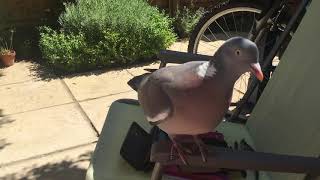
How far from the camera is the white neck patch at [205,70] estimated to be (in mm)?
1700

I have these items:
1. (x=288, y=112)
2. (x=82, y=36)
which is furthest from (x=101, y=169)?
(x=82, y=36)

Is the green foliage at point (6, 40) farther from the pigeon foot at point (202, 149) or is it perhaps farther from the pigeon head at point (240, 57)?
the pigeon head at point (240, 57)

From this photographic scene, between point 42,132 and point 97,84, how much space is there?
1.15m

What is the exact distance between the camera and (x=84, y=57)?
5.21m

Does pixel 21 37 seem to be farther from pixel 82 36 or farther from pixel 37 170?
pixel 37 170

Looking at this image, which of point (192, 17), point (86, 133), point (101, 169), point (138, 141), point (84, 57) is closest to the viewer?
point (101, 169)

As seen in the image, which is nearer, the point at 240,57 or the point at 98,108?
the point at 240,57

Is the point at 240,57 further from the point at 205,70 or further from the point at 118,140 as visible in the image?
the point at 118,140

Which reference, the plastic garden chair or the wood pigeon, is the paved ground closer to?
the plastic garden chair

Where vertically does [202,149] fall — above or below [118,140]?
above

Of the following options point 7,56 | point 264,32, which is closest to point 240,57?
point 264,32

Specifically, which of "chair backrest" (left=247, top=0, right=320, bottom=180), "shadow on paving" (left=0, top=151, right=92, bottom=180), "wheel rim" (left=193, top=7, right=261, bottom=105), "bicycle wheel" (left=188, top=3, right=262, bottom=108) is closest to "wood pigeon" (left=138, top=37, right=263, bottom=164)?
"chair backrest" (left=247, top=0, right=320, bottom=180)

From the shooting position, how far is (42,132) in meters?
3.88

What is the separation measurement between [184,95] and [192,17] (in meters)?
4.77
